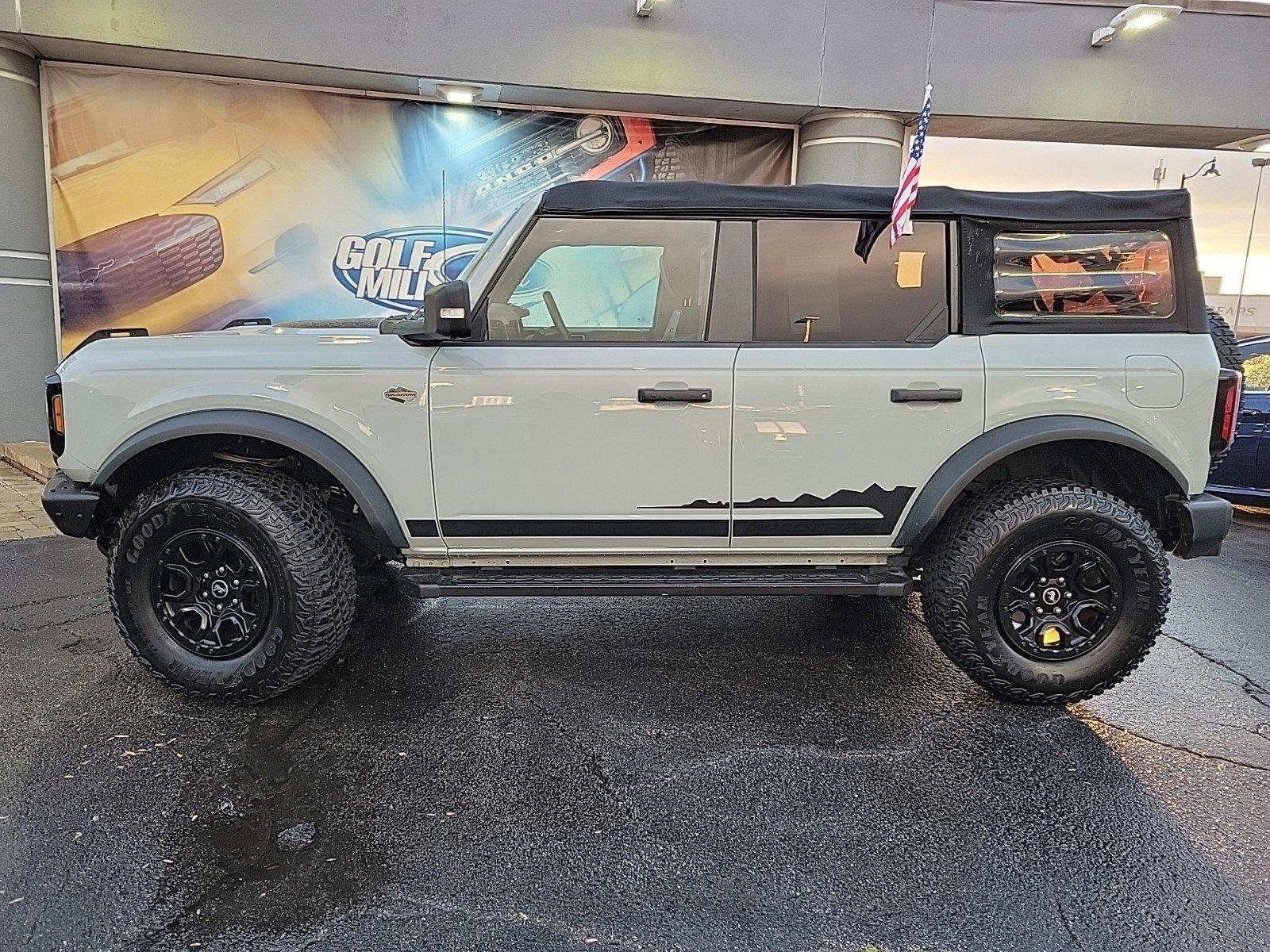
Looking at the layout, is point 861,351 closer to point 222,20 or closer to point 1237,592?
point 1237,592

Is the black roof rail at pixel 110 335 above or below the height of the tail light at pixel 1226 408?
above

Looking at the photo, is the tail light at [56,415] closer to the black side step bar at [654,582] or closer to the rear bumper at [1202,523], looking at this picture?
the black side step bar at [654,582]

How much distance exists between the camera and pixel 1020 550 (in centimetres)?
A: 303

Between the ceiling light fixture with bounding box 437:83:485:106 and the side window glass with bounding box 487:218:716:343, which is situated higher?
the ceiling light fixture with bounding box 437:83:485:106

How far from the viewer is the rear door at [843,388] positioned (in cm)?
300

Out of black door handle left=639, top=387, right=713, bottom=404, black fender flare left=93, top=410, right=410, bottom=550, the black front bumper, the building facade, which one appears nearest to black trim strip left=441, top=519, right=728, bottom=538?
black fender flare left=93, top=410, right=410, bottom=550

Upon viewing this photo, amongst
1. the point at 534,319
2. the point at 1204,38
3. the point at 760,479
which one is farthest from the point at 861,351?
the point at 1204,38

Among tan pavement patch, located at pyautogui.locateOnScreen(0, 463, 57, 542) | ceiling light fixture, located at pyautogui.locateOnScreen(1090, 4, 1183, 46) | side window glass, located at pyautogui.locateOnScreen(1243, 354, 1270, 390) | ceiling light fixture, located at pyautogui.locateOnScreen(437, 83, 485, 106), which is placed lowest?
tan pavement patch, located at pyautogui.locateOnScreen(0, 463, 57, 542)

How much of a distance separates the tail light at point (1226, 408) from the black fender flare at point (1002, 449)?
0.71 feet

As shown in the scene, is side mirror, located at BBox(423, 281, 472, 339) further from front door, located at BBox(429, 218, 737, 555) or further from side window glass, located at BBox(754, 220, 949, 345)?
side window glass, located at BBox(754, 220, 949, 345)

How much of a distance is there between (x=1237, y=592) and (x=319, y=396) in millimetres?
5224

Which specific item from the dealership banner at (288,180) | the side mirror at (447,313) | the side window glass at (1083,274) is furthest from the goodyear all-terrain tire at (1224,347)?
the dealership banner at (288,180)

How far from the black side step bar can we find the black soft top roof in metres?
1.44

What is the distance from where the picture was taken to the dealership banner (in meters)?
7.66
